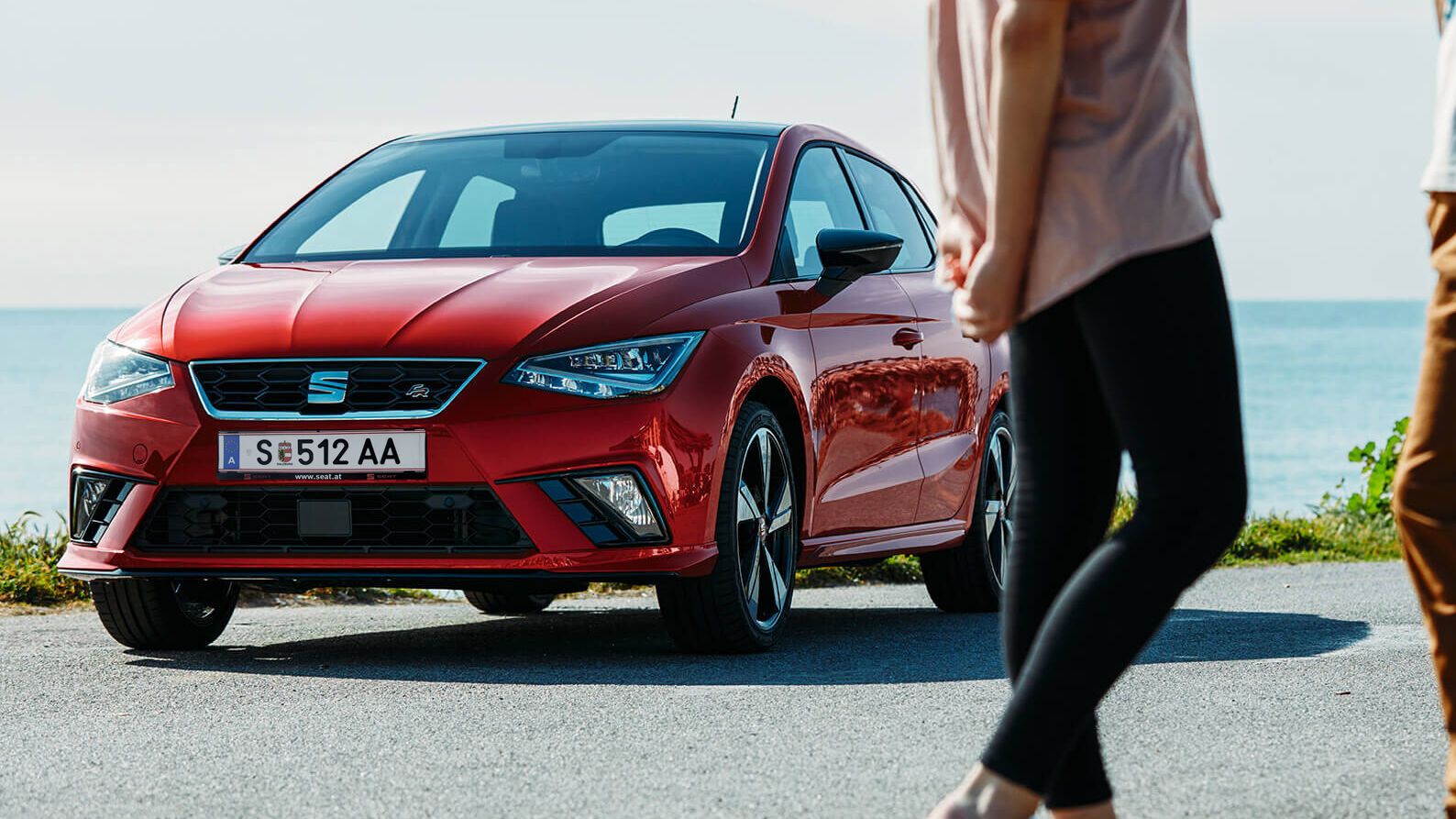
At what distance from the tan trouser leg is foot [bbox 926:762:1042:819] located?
919 millimetres

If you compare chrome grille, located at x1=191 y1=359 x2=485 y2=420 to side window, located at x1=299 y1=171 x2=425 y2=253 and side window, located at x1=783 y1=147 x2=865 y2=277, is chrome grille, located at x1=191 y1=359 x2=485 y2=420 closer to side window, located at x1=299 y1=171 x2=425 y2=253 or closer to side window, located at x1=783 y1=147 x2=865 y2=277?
side window, located at x1=299 y1=171 x2=425 y2=253

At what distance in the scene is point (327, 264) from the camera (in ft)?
21.1

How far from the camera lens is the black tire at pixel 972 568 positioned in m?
7.64

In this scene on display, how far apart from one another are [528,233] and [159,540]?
1.60m

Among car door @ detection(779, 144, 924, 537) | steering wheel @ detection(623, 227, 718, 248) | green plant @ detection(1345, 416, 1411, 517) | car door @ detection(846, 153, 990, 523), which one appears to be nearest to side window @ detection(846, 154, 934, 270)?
car door @ detection(846, 153, 990, 523)

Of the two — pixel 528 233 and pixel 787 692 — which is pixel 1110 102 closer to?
pixel 787 692

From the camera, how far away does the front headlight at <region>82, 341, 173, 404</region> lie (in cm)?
571

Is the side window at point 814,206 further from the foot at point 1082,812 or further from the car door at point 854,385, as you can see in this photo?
the foot at point 1082,812

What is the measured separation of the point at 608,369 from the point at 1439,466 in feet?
9.11

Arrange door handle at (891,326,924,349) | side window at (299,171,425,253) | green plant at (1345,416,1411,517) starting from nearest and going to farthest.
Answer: side window at (299,171,425,253) < door handle at (891,326,924,349) < green plant at (1345,416,1411,517)

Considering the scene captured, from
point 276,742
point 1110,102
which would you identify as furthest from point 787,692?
point 1110,102

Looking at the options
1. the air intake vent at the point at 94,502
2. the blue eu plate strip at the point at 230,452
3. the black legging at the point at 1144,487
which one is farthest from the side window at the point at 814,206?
the black legging at the point at 1144,487

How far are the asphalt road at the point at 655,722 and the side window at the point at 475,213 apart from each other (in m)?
1.31

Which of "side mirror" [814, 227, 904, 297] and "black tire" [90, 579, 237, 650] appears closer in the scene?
"black tire" [90, 579, 237, 650]
